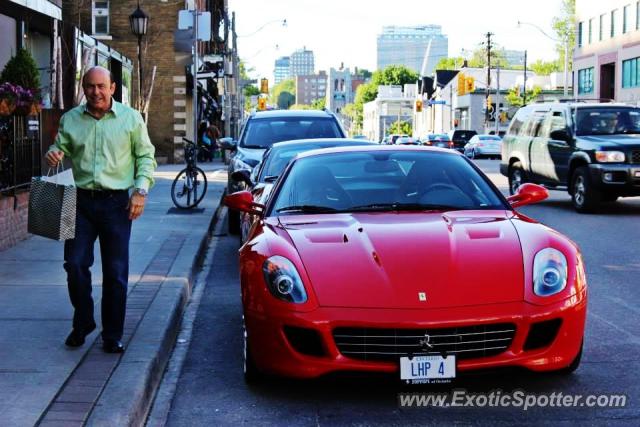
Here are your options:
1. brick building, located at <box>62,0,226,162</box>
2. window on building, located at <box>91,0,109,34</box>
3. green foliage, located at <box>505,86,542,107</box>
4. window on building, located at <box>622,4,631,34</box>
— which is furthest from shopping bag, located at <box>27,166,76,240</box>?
green foliage, located at <box>505,86,542,107</box>

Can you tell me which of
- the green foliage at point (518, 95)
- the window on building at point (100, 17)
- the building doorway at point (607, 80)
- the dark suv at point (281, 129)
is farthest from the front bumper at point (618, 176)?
the green foliage at point (518, 95)

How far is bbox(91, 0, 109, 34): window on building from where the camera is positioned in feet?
128

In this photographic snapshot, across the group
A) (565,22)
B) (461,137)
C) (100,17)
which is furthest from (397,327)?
(565,22)

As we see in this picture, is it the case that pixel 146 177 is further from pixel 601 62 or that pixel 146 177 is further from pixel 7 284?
pixel 601 62

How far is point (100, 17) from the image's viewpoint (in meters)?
39.2

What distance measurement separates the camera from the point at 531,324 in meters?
5.08

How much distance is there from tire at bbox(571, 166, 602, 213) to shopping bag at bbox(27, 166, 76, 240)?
39.6 feet

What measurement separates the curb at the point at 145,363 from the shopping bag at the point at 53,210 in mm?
838

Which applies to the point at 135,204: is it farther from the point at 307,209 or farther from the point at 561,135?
the point at 561,135

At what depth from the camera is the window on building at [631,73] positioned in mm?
57250

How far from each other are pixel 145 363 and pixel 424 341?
1680mm

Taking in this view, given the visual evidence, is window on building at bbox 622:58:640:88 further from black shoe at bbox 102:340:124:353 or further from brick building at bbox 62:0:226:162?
black shoe at bbox 102:340:124:353

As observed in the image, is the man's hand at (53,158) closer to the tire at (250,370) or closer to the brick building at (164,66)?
the tire at (250,370)

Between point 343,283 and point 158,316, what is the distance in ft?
7.55
